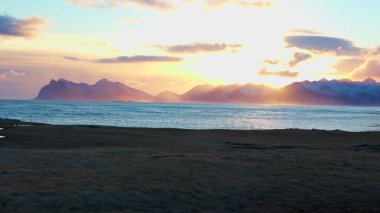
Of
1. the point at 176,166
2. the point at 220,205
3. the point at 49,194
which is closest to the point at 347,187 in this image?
the point at 220,205

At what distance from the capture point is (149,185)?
1636cm

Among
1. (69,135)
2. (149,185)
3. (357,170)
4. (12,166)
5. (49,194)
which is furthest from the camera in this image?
(69,135)

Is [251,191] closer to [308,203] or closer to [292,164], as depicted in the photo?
[308,203]

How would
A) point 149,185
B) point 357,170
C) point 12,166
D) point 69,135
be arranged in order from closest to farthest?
point 149,185
point 12,166
point 357,170
point 69,135

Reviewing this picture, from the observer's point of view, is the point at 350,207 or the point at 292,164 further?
the point at 292,164

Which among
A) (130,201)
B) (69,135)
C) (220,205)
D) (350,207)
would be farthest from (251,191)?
(69,135)

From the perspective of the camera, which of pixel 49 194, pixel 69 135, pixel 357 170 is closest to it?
pixel 49 194

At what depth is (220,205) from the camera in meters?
15.0

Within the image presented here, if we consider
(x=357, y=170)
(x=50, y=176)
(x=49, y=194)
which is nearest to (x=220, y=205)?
(x=49, y=194)

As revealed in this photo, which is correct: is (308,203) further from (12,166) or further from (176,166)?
(12,166)

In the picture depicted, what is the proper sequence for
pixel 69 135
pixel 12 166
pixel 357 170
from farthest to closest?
pixel 69 135 → pixel 357 170 → pixel 12 166

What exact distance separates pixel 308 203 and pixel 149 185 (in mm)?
5592

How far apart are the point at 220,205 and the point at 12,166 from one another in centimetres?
970

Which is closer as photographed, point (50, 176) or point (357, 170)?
point (50, 176)
